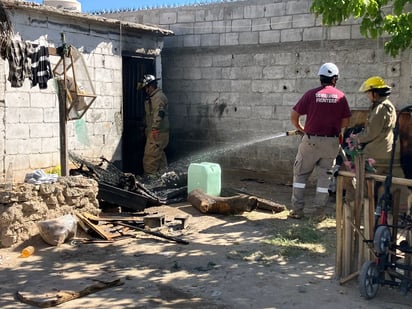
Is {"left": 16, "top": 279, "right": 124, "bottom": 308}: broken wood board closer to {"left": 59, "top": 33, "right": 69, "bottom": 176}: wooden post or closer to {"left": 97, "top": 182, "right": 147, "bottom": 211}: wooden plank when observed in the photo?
{"left": 59, "top": 33, "right": 69, "bottom": 176}: wooden post

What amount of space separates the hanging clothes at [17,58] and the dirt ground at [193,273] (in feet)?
6.35

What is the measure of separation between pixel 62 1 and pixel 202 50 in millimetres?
3479

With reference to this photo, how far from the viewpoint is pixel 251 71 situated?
1016cm

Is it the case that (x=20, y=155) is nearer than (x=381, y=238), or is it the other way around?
(x=381, y=238)

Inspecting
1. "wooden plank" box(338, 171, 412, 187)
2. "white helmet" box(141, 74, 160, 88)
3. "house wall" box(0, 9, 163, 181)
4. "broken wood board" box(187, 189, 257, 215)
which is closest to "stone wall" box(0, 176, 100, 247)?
"broken wood board" box(187, 189, 257, 215)

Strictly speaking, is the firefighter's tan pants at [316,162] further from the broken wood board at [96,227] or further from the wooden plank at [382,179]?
the broken wood board at [96,227]

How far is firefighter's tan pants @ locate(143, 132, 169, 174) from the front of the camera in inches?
400

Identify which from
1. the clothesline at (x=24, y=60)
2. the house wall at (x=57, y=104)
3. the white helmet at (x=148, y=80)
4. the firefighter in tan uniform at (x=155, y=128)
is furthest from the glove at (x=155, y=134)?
the clothesline at (x=24, y=60)

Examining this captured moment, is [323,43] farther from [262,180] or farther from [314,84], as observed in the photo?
[262,180]

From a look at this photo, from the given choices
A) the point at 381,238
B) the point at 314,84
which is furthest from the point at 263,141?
the point at 381,238

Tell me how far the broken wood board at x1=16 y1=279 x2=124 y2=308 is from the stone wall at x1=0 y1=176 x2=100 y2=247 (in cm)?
142

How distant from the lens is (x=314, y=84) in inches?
371

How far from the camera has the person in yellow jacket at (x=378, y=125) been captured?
20.8ft

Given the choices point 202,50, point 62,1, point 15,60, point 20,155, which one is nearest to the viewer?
point 15,60
